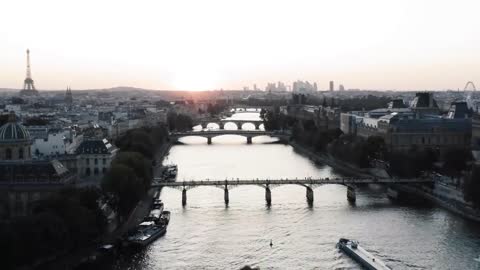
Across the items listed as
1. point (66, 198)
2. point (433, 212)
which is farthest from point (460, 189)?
point (66, 198)

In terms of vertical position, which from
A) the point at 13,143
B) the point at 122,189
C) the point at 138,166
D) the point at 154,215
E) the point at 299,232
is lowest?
the point at 299,232

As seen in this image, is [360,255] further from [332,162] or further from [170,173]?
[332,162]

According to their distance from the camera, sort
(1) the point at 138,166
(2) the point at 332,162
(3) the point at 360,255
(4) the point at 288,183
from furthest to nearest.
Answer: (2) the point at 332,162 < (4) the point at 288,183 < (1) the point at 138,166 < (3) the point at 360,255

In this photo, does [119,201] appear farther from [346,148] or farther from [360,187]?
[346,148]

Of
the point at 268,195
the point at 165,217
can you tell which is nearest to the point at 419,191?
the point at 268,195

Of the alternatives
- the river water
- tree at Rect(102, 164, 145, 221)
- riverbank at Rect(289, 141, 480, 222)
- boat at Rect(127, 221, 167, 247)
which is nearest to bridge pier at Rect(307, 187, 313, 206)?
the river water

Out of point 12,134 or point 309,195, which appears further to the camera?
point 309,195
